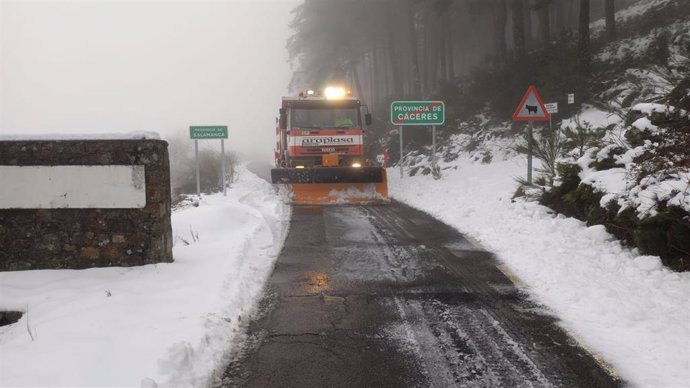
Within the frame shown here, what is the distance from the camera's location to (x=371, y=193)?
44.3 feet

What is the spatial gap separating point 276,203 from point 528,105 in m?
6.65

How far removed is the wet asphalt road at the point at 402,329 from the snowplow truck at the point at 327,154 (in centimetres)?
597

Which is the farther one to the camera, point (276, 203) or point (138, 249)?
point (276, 203)

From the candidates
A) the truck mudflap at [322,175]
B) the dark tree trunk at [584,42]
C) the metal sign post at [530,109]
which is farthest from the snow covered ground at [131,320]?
the dark tree trunk at [584,42]

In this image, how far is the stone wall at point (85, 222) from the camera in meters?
5.13

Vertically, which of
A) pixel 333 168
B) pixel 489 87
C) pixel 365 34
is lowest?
pixel 333 168

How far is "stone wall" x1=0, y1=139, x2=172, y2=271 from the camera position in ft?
16.8

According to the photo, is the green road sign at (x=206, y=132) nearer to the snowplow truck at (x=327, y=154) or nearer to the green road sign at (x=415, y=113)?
the snowplow truck at (x=327, y=154)

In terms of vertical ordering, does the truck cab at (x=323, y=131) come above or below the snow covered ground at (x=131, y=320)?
above

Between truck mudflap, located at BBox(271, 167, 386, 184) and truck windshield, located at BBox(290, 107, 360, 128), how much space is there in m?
1.51

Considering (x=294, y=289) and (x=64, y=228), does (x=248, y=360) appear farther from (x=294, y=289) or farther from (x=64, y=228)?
(x=64, y=228)

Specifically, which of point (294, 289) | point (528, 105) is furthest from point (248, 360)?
point (528, 105)

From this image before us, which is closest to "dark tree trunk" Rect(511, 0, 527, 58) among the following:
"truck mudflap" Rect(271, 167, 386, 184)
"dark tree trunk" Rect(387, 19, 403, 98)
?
"truck mudflap" Rect(271, 167, 386, 184)

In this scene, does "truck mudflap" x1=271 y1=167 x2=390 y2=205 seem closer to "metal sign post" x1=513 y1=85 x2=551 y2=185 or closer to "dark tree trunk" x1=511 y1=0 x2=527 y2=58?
"metal sign post" x1=513 y1=85 x2=551 y2=185
